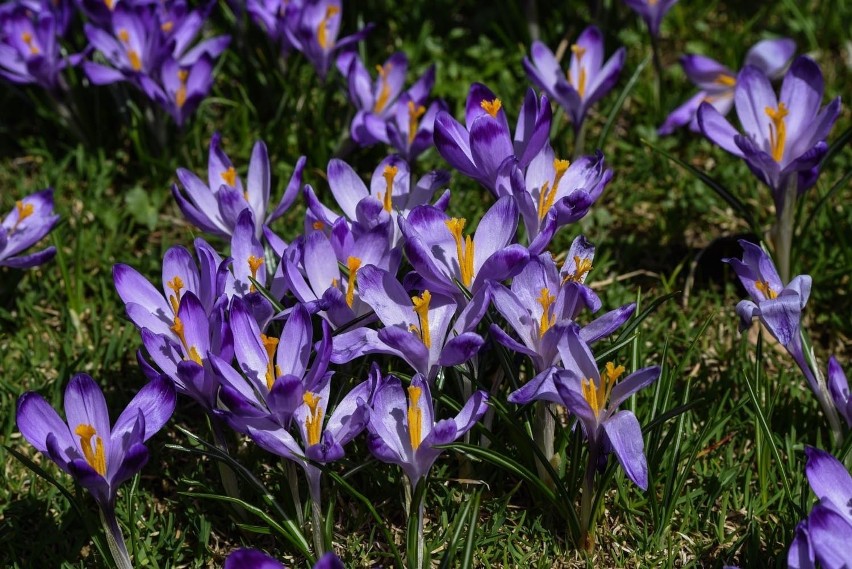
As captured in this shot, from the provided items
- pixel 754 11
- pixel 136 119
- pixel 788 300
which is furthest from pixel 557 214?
pixel 754 11

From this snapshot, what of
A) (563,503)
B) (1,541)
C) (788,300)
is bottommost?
(1,541)

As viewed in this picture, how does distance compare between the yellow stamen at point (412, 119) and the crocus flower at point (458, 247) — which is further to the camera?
the yellow stamen at point (412, 119)

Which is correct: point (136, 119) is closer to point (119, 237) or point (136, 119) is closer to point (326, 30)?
point (119, 237)

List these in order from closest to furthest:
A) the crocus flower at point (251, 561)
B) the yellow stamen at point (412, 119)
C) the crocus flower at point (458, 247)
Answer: the crocus flower at point (251, 561) < the crocus flower at point (458, 247) < the yellow stamen at point (412, 119)

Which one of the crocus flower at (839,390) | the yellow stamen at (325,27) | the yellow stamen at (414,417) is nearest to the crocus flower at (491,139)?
Result: the yellow stamen at (414,417)

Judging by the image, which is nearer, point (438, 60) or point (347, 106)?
point (347, 106)

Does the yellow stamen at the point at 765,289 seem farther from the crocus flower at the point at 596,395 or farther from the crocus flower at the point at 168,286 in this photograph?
the crocus flower at the point at 168,286
